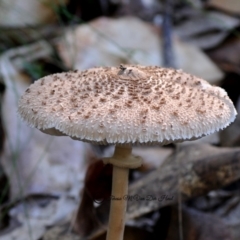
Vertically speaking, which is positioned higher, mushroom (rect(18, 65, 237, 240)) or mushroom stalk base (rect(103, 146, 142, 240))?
mushroom (rect(18, 65, 237, 240))

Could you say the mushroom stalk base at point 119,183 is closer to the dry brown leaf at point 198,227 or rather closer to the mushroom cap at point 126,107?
the mushroom cap at point 126,107

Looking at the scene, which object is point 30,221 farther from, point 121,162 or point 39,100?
point 39,100

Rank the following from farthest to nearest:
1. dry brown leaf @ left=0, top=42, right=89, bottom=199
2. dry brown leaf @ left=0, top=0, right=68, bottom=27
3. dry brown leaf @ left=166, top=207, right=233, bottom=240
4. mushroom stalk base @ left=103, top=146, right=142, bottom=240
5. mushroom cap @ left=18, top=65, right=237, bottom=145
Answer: dry brown leaf @ left=0, top=0, right=68, bottom=27 < dry brown leaf @ left=0, top=42, right=89, bottom=199 < dry brown leaf @ left=166, top=207, right=233, bottom=240 < mushroom stalk base @ left=103, top=146, right=142, bottom=240 < mushroom cap @ left=18, top=65, right=237, bottom=145

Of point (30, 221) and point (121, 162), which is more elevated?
point (121, 162)

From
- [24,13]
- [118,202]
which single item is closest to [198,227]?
[118,202]

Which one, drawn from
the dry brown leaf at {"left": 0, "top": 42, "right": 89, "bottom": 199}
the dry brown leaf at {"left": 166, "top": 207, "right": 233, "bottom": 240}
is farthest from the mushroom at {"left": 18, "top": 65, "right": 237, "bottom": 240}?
the dry brown leaf at {"left": 0, "top": 42, "right": 89, "bottom": 199}

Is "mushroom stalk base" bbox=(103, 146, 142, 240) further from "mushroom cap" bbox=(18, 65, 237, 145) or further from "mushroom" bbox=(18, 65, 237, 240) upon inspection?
"mushroom cap" bbox=(18, 65, 237, 145)

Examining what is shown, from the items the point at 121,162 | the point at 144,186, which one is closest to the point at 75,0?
the point at 144,186

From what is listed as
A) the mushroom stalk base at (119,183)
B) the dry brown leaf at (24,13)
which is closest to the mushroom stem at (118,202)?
the mushroom stalk base at (119,183)
